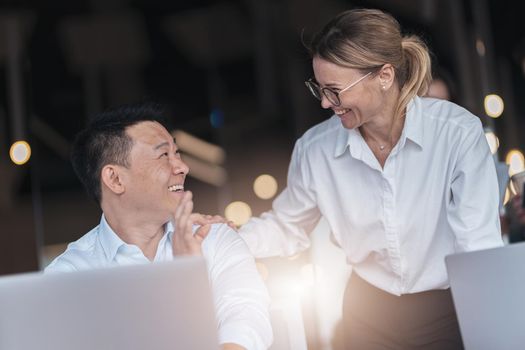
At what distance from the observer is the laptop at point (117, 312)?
1.13 metres

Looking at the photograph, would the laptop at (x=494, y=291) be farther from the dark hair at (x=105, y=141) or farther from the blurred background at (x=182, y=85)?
the blurred background at (x=182, y=85)

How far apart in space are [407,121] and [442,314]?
51 cm

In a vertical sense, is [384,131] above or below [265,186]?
below

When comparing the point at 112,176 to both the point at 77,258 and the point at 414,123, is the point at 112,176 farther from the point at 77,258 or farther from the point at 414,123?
the point at 414,123

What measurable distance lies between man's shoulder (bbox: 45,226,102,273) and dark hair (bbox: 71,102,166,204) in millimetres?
165

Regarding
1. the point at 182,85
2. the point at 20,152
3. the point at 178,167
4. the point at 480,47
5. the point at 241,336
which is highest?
the point at 182,85

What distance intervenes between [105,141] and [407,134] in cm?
77

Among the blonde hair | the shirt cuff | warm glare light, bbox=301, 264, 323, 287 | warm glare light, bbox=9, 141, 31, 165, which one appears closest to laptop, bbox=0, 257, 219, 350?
the shirt cuff

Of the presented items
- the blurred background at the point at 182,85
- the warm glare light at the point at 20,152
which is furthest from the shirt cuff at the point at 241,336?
the warm glare light at the point at 20,152

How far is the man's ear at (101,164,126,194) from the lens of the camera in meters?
2.06

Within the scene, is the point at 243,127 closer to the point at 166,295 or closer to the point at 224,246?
the point at 224,246

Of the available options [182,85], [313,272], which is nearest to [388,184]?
[313,272]

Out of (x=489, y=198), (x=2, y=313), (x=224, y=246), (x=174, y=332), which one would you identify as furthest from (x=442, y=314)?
(x=2, y=313)

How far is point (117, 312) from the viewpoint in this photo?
44.6 inches
